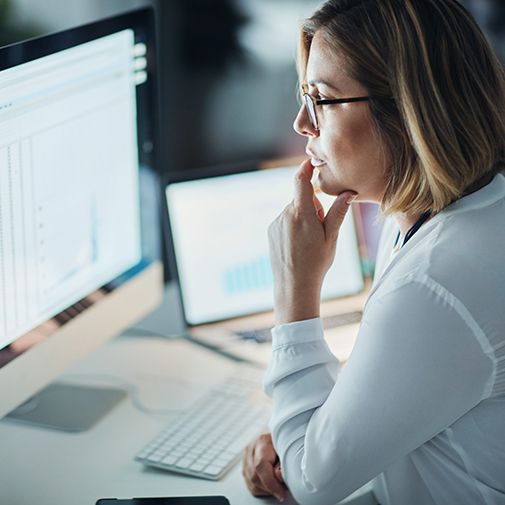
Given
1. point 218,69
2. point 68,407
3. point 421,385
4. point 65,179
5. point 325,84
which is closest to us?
point 421,385

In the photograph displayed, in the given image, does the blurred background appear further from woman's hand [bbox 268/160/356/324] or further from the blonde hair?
the blonde hair

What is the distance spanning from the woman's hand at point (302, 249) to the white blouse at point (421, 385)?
5 cm

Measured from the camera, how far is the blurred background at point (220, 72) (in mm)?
1716

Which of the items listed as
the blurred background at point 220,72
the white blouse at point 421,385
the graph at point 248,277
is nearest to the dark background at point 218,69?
Result: the blurred background at point 220,72

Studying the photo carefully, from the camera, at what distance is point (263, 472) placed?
110cm

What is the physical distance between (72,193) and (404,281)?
0.53 metres

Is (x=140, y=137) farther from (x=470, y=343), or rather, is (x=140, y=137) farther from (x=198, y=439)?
(x=470, y=343)

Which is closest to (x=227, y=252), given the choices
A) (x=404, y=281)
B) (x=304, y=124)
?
(x=304, y=124)

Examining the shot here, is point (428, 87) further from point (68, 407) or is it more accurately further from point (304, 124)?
point (68, 407)

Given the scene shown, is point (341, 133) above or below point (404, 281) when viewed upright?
above

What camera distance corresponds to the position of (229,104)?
179cm

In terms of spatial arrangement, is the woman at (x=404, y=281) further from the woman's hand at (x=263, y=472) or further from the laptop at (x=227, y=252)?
the laptop at (x=227, y=252)

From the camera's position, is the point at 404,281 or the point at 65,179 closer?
the point at 404,281

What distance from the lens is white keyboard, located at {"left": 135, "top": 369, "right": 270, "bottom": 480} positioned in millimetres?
1154
